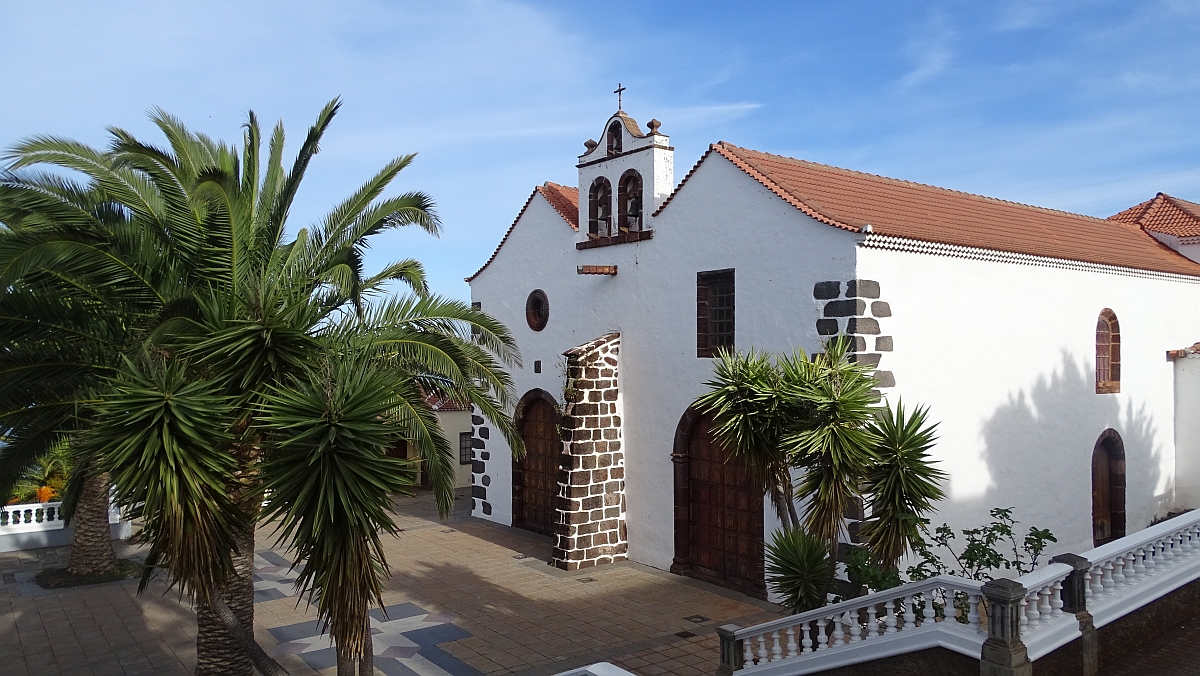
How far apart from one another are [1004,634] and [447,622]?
7.32 m

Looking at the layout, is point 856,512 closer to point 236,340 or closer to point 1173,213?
point 236,340

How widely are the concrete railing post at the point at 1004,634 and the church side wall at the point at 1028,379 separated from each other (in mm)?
4325

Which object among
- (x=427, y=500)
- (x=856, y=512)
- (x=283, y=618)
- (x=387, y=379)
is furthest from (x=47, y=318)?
(x=427, y=500)

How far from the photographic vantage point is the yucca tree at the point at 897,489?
8.49m

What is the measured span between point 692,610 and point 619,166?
7.34 m

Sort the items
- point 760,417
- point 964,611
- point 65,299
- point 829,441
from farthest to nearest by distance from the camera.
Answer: point 760,417 → point 829,441 → point 65,299 → point 964,611

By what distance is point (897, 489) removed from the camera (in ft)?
28.1

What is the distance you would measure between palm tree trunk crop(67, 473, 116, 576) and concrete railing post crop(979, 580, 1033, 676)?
1296 cm

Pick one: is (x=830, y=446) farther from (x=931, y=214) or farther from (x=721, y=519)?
(x=931, y=214)

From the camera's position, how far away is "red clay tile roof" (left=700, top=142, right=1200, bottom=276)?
11.9 meters

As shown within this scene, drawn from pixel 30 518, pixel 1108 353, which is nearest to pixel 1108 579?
pixel 1108 353

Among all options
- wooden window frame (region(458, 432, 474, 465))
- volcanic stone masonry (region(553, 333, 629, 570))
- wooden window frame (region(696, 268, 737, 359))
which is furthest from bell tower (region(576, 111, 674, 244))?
wooden window frame (region(458, 432, 474, 465))

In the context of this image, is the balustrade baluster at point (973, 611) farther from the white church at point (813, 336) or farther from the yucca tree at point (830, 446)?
the white church at point (813, 336)

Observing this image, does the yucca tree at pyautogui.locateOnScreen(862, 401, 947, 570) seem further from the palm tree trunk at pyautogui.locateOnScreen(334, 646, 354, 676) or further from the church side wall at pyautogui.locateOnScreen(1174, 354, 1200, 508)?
the church side wall at pyautogui.locateOnScreen(1174, 354, 1200, 508)
